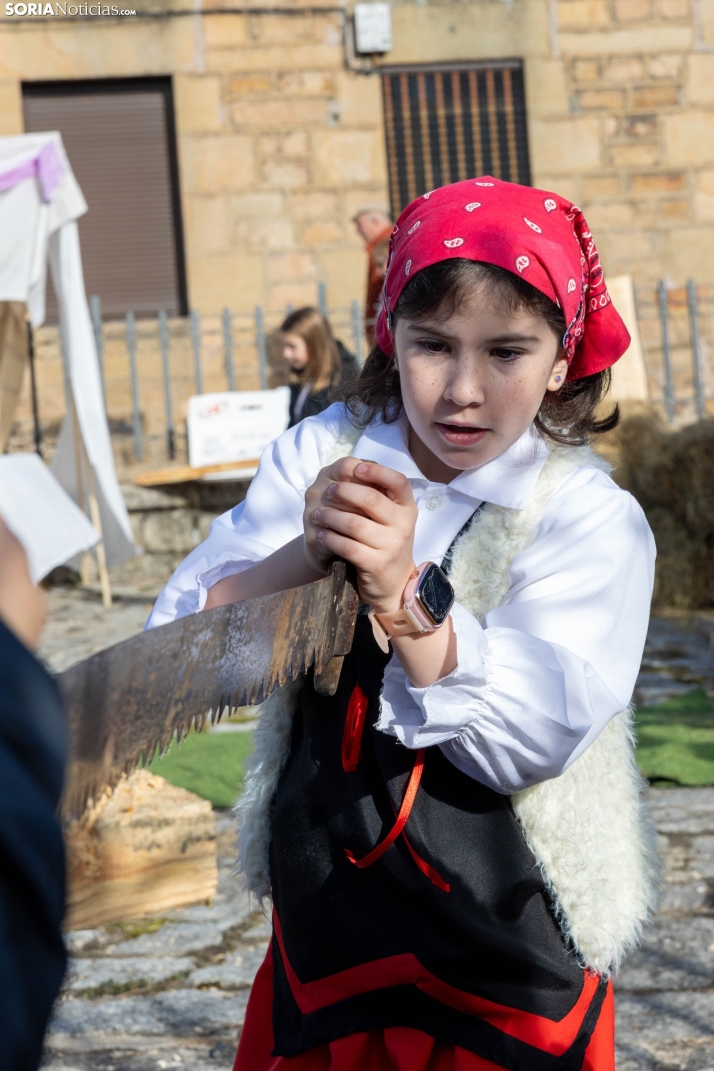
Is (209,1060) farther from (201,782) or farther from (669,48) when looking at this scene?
(669,48)

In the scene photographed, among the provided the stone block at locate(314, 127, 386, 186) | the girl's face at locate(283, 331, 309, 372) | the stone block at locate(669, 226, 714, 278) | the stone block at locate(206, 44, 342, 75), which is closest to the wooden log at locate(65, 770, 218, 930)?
the girl's face at locate(283, 331, 309, 372)

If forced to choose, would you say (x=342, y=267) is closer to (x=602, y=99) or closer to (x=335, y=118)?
(x=335, y=118)

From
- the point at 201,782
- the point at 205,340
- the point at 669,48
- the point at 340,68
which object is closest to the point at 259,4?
the point at 340,68

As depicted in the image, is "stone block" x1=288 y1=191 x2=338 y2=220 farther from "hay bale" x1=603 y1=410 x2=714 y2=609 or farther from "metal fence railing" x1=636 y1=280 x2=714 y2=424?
"hay bale" x1=603 y1=410 x2=714 y2=609

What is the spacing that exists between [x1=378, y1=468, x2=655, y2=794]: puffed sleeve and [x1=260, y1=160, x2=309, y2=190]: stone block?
9820 mm

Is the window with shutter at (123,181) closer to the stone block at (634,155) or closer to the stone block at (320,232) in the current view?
the stone block at (320,232)

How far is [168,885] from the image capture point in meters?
3.25

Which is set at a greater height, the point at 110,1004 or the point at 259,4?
the point at 259,4

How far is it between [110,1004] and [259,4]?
979cm

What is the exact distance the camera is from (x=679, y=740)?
4523 mm

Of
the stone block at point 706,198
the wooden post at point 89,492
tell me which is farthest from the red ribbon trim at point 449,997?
the stone block at point 706,198

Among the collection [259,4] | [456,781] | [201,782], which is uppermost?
[259,4]

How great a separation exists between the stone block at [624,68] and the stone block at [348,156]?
2.34 metres

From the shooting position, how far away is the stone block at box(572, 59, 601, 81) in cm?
1087
